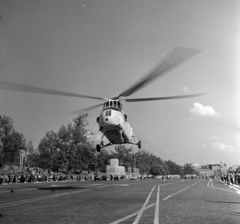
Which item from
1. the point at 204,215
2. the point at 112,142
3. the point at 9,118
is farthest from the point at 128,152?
the point at 204,215

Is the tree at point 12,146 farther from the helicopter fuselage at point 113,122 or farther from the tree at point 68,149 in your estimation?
the helicopter fuselage at point 113,122

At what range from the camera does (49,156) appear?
82.3 metres

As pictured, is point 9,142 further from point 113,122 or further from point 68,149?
Result: point 113,122

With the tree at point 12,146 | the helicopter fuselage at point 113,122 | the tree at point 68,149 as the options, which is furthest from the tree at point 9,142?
the helicopter fuselage at point 113,122

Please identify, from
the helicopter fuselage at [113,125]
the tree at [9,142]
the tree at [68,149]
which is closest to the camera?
the helicopter fuselage at [113,125]

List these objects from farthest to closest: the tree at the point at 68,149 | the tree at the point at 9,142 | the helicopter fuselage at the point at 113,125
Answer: the tree at the point at 68,149 → the tree at the point at 9,142 → the helicopter fuselage at the point at 113,125

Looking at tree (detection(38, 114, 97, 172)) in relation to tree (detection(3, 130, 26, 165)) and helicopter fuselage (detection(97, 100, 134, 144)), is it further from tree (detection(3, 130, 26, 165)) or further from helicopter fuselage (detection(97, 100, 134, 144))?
helicopter fuselage (detection(97, 100, 134, 144))

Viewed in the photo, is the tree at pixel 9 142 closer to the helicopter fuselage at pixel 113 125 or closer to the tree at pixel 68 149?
the tree at pixel 68 149

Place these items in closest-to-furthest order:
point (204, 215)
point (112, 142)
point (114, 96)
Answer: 1. point (204, 215)
2. point (114, 96)
3. point (112, 142)

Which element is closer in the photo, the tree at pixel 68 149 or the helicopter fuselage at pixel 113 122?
the helicopter fuselage at pixel 113 122

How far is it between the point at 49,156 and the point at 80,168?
10605 millimetres

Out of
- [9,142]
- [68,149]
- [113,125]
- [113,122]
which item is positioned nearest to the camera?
[113,122]

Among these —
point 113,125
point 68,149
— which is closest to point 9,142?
point 68,149

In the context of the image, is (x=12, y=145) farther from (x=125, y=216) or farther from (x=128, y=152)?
(x=128, y=152)
